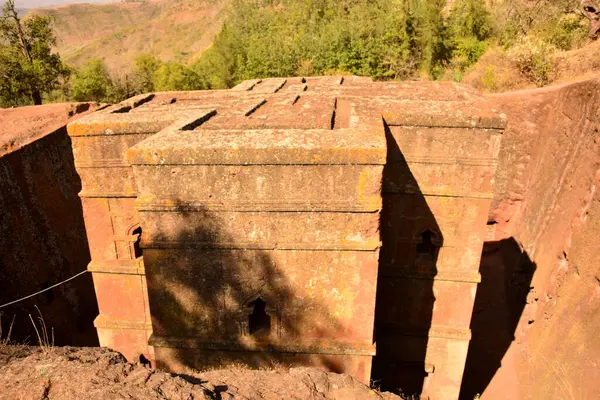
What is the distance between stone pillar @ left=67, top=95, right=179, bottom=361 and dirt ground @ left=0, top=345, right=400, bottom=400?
310cm

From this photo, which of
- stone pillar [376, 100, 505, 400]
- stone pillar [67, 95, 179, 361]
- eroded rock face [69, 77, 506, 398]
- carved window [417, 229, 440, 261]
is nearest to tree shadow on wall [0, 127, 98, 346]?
stone pillar [67, 95, 179, 361]

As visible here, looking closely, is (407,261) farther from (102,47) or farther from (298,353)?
(102,47)

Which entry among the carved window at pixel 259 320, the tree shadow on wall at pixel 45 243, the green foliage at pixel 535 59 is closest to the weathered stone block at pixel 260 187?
the carved window at pixel 259 320

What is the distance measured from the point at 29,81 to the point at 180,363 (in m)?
17.2

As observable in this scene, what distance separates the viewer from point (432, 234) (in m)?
6.41

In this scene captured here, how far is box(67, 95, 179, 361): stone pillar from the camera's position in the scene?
592 centimetres

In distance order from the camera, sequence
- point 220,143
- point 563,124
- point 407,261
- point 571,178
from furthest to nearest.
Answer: point 563,124 < point 571,178 < point 407,261 < point 220,143

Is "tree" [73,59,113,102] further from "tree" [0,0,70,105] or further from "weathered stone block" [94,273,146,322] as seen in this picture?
"weathered stone block" [94,273,146,322]

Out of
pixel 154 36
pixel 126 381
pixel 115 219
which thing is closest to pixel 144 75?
pixel 115 219

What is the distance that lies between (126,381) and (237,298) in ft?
6.46

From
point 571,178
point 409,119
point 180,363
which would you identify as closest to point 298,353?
point 180,363

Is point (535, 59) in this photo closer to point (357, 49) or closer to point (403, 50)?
point (403, 50)

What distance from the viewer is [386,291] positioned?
6.84 metres

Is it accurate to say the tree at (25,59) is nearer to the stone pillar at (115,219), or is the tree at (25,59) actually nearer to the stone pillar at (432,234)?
the stone pillar at (115,219)
